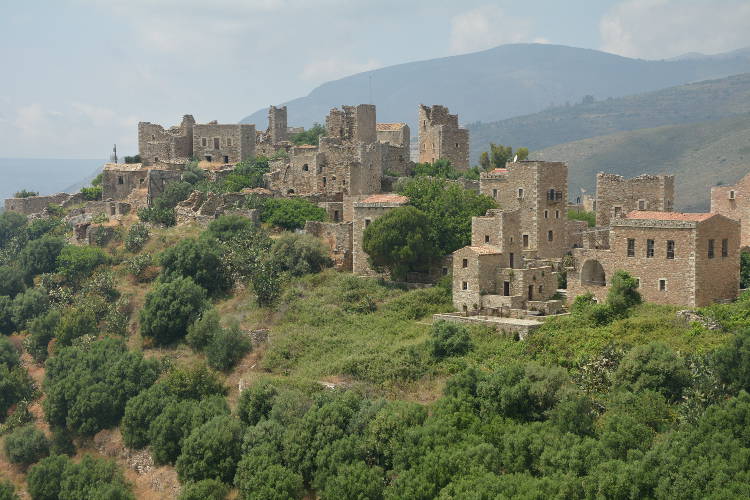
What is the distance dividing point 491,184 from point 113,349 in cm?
2098

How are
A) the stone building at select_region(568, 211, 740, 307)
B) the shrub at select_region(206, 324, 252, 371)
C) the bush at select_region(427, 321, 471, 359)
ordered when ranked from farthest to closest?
the shrub at select_region(206, 324, 252, 371)
the bush at select_region(427, 321, 471, 359)
the stone building at select_region(568, 211, 740, 307)

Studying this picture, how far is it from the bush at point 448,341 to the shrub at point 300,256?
12721 mm

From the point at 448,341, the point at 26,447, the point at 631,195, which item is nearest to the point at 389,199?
the point at 631,195

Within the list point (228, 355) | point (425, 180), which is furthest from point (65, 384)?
point (425, 180)

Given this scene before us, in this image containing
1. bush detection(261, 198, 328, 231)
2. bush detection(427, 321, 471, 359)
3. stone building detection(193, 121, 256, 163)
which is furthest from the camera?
stone building detection(193, 121, 256, 163)

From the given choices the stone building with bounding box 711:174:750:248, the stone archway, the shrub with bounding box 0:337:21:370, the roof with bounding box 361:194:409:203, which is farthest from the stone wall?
the stone building with bounding box 711:174:750:248

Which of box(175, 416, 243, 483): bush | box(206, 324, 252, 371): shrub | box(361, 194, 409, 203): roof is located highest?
box(361, 194, 409, 203): roof

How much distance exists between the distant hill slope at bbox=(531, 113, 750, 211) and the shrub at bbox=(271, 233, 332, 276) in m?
69.8

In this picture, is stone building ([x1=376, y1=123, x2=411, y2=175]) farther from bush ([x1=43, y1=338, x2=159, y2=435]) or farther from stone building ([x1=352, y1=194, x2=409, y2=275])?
bush ([x1=43, y1=338, x2=159, y2=435])

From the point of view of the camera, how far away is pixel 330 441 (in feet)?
112

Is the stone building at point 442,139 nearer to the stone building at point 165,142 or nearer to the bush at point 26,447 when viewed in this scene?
the stone building at point 165,142

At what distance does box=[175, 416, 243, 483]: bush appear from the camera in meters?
36.3

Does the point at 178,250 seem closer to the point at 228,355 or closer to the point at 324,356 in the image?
the point at 228,355

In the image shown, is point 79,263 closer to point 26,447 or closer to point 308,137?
point 26,447
